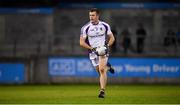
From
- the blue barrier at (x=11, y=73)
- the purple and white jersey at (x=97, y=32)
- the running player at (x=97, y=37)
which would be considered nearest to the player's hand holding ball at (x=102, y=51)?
the running player at (x=97, y=37)

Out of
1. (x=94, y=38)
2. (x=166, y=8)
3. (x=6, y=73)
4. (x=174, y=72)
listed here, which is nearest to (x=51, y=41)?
(x=6, y=73)

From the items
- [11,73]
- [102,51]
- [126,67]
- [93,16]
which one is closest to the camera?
[93,16]

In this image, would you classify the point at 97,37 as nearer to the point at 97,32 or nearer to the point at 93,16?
the point at 97,32

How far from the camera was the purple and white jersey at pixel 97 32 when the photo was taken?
57.5 feet

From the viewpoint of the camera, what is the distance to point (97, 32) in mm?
17531

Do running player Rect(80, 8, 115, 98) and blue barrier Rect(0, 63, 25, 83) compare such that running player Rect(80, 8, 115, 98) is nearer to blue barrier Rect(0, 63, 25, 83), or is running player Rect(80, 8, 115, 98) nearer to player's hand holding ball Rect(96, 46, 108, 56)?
player's hand holding ball Rect(96, 46, 108, 56)

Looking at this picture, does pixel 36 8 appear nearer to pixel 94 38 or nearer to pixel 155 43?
pixel 155 43

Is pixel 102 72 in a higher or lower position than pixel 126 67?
higher

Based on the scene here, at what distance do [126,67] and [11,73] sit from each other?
5.09 metres

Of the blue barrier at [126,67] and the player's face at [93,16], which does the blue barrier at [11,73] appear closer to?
the blue barrier at [126,67]

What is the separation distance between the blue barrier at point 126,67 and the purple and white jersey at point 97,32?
10305 millimetres

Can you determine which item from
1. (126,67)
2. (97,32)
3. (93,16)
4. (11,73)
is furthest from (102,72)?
(11,73)

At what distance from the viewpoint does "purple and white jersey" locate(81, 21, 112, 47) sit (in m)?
17.5

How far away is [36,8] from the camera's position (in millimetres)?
39031
